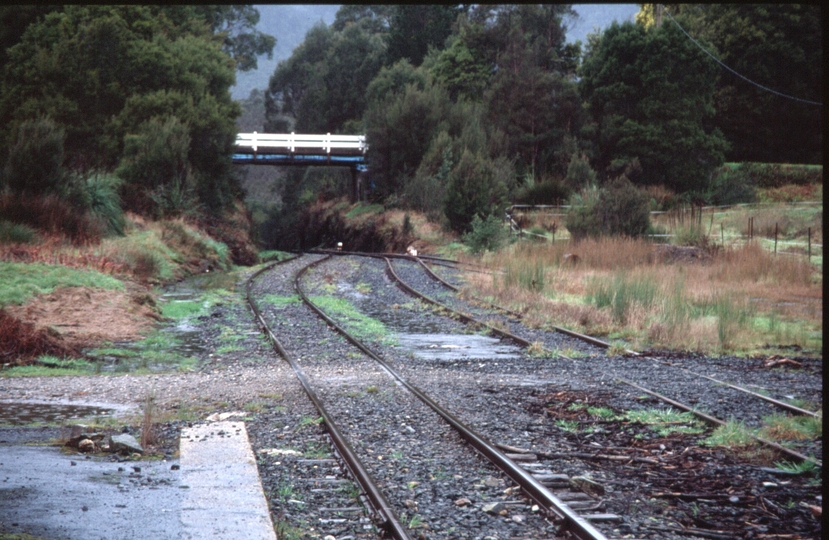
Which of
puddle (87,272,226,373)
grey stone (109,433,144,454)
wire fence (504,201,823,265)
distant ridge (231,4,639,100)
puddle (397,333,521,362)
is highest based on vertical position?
distant ridge (231,4,639,100)

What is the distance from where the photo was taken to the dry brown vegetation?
13344mm

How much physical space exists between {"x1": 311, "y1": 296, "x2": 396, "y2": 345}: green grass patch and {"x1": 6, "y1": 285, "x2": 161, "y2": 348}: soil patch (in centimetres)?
336

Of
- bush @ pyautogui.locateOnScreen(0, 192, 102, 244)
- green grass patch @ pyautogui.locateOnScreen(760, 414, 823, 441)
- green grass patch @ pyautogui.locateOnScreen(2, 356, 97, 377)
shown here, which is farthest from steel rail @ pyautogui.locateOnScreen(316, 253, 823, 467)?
bush @ pyautogui.locateOnScreen(0, 192, 102, 244)

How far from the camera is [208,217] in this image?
3703 cm

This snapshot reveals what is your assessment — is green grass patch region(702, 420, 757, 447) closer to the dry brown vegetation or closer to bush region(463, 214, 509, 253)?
the dry brown vegetation

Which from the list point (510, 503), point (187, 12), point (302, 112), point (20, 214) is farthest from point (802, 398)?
point (302, 112)

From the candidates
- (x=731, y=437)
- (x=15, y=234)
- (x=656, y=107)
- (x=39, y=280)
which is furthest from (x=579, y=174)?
(x=731, y=437)

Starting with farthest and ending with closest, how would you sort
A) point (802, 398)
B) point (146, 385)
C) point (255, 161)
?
point (255, 161) < point (146, 385) < point (802, 398)

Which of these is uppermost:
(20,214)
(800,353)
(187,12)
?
(187,12)

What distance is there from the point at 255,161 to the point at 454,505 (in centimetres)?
4669

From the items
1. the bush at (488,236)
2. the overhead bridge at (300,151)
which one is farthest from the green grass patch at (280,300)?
the overhead bridge at (300,151)

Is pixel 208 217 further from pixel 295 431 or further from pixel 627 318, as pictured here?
pixel 295 431

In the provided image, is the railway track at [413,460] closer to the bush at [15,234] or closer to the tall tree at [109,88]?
the bush at [15,234]

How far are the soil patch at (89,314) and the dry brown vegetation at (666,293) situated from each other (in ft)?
Result: 22.7
